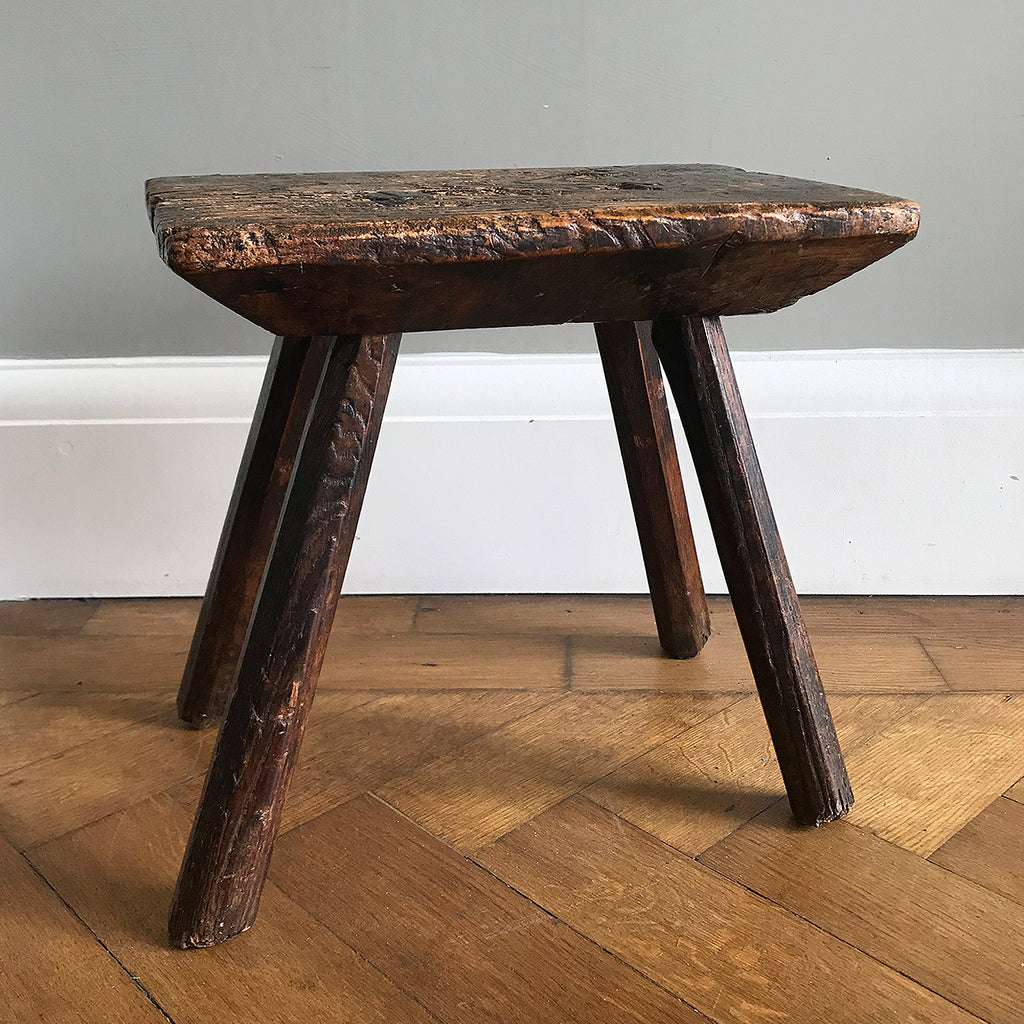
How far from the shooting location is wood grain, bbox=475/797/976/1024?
548 mm

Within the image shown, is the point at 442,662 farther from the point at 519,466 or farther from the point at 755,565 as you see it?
the point at 755,565

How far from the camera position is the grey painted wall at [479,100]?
93 cm

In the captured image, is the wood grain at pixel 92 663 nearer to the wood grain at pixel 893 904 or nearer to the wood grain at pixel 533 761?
the wood grain at pixel 533 761

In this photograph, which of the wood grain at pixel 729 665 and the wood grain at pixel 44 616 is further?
the wood grain at pixel 44 616

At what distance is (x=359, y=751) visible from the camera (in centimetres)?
80

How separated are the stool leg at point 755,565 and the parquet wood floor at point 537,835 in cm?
4

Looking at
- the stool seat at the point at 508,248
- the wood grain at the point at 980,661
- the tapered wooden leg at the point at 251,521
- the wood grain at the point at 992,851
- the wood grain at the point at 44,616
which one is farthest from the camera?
the wood grain at the point at 44,616

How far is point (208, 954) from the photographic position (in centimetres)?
59

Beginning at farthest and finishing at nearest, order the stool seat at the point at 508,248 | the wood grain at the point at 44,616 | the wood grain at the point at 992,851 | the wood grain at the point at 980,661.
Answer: the wood grain at the point at 44,616 → the wood grain at the point at 980,661 → the wood grain at the point at 992,851 → the stool seat at the point at 508,248

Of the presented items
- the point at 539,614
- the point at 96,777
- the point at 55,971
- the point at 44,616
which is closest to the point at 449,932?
the point at 55,971

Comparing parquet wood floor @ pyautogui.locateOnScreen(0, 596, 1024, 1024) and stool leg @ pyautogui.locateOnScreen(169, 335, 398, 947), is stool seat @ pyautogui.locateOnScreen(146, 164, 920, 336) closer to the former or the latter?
stool leg @ pyautogui.locateOnScreen(169, 335, 398, 947)

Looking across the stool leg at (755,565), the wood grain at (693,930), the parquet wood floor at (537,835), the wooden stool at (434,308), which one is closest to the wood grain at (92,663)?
the parquet wood floor at (537,835)

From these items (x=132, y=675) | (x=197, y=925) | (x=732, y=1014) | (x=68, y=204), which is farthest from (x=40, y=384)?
(x=732, y=1014)

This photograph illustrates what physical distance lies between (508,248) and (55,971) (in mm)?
451
